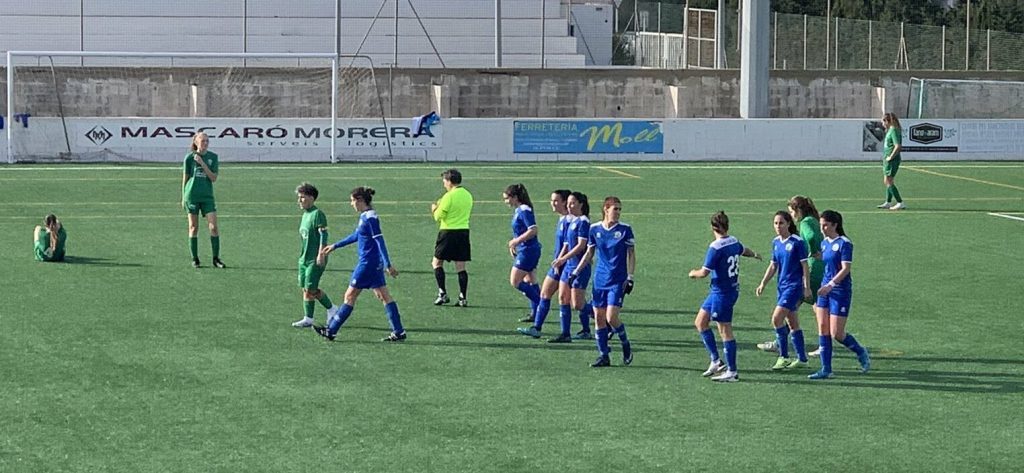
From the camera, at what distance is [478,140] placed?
134 ft

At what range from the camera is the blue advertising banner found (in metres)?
41.4

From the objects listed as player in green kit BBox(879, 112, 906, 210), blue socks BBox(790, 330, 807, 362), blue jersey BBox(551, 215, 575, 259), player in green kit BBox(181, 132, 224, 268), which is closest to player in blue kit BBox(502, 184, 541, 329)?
blue jersey BBox(551, 215, 575, 259)

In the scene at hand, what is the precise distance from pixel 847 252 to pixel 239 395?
220 inches

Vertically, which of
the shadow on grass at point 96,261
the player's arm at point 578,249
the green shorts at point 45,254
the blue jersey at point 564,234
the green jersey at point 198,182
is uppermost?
the green jersey at point 198,182

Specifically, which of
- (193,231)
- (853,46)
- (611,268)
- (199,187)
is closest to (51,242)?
(193,231)

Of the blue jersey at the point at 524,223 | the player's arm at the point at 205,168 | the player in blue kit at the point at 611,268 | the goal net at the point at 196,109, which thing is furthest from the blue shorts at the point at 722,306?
the goal net at the point at 196,109

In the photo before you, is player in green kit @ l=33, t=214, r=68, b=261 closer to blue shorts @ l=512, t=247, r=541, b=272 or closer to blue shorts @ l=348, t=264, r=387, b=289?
blue shorts @ l=348, t=264, r=387, b=289

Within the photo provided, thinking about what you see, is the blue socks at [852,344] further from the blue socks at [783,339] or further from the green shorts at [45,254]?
the green shorts at [45,254]

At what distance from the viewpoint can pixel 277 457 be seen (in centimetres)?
1154

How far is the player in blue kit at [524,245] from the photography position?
17406 millimetres

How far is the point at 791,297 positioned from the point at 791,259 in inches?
14.1

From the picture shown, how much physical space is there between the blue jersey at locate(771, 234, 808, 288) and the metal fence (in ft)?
132

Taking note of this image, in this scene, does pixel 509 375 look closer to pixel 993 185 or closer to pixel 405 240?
pixel 405 240

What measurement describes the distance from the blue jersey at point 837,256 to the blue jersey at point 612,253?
1.80 m
